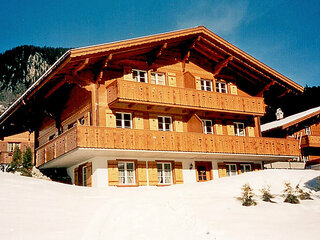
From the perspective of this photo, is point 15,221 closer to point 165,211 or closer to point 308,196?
point 165,211

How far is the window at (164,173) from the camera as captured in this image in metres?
22.9

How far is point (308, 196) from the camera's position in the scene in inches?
619

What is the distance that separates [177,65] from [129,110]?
484 centimetres

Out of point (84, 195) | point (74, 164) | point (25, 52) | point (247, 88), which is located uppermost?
point (25, 52)

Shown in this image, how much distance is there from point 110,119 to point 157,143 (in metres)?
2.77

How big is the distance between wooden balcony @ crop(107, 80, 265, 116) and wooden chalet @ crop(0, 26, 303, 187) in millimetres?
57

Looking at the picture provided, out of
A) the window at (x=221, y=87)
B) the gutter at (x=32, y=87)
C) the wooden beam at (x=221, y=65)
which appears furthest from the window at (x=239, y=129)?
the gutter at (x=32, y=87)

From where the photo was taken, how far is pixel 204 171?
971 inches

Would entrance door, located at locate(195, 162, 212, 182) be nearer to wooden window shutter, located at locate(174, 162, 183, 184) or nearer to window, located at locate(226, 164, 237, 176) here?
wooden window shutter, located at locate(174, 162, 183, 184)

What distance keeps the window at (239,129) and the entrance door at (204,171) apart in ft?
12.4

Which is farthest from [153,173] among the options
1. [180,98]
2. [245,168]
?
[245,168]

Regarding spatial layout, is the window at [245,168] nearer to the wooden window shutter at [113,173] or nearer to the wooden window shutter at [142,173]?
the wooden window shutter at [142,173]

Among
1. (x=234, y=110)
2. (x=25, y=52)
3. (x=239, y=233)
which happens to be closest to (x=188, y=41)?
(x=234, y=110)

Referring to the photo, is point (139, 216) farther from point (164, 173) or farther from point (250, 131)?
point (250, 131)
